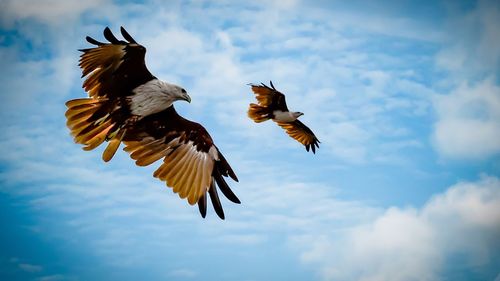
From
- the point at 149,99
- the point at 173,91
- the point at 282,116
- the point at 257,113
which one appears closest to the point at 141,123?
the point at 149,99

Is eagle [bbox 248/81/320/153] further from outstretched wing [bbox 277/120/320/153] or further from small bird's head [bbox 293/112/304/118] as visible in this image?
outstretched wing [bbox 277/120/320/153]

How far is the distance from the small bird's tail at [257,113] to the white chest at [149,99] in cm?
462

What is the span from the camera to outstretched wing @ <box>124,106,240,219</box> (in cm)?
806

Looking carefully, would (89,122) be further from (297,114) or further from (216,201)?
(297,114)

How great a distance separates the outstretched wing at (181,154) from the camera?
8062mm

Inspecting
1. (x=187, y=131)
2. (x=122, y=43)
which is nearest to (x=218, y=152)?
(x=187, y=131)

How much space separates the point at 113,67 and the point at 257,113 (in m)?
5.62

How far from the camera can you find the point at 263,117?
12859 millimetres

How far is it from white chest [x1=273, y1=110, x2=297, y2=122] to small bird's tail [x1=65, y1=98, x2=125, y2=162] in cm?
596

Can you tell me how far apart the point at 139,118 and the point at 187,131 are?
100 centimetres

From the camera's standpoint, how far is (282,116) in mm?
13344

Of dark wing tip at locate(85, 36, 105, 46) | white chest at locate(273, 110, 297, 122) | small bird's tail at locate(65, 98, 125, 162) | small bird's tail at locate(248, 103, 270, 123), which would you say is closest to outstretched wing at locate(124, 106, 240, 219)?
small bird's tail at locate(65, 98, 125, 162)

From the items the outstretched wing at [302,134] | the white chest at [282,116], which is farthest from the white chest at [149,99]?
the outstretched wing at [302,134]

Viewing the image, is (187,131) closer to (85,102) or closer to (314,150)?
(85,102)
